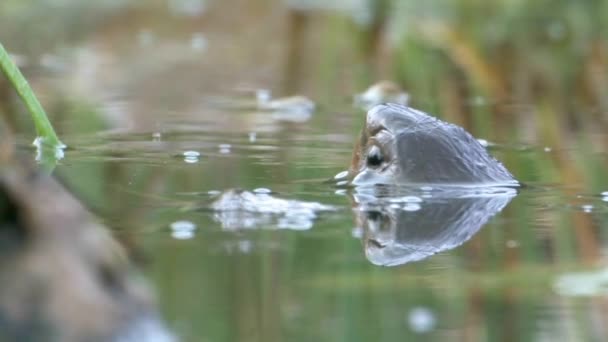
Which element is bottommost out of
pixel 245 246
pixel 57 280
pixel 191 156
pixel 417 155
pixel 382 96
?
pixel 57 280

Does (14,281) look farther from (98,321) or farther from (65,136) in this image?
(65,136)

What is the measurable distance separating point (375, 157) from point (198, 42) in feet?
19.0

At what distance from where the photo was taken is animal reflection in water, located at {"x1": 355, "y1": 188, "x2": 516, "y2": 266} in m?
2.72

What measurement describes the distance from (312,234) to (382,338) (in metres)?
0.82

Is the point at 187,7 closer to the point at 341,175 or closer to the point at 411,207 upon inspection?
the point at 341,175

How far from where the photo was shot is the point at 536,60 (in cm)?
755

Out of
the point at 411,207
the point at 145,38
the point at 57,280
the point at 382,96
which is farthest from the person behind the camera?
the point at 145,38

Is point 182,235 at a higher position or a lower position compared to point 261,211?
lower

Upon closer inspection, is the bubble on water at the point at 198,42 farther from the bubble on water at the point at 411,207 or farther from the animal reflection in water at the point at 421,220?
the bubble on water at the point at 411,207

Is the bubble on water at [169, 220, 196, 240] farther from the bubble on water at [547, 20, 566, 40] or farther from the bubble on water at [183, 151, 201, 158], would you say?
the bubble on water at [547, 20, 566, 40]

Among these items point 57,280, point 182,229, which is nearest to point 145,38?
point 182,229

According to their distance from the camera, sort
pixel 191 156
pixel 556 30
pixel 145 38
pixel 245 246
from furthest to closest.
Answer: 1. pixel 145 38
2. pixel 556 30
3. pixel 191 156
4. pixel 245 246

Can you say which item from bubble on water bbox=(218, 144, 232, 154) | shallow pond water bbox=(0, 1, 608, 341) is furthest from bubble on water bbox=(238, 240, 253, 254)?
bubble on water bbox=(218, 144, 232, 154)

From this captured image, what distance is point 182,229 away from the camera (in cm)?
285
